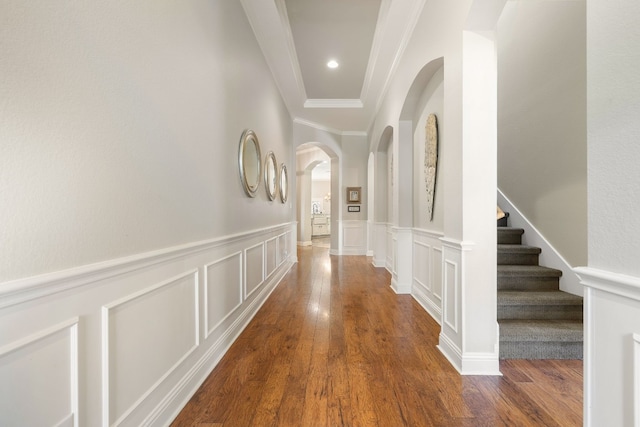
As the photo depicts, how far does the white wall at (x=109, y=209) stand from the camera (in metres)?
0.85

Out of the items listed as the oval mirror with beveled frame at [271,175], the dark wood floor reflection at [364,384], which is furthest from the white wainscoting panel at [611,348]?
the oval mirror with beveled frame at [271,175]

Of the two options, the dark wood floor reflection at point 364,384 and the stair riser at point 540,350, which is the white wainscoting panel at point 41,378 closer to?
the dark wood floor reflection at point 364,384

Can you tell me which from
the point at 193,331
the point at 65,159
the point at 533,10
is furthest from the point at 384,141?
the point at 65,159

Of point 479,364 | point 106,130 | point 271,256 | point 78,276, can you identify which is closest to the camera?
point 78,276

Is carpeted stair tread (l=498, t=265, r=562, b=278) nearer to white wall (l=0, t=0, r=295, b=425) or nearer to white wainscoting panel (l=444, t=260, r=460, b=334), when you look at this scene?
white wainscoting panel (l=444, t=260, r=460, b=334)

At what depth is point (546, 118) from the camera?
3.08 meters

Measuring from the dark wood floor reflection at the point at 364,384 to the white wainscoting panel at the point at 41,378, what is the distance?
775 millimetres

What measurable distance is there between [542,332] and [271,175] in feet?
10.8

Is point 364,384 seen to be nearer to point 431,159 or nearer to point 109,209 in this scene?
point 109,209

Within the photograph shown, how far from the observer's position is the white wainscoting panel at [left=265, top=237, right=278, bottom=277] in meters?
3.94

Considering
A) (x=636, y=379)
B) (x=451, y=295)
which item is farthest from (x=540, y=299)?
(x=636, y=379)

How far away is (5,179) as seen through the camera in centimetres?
81

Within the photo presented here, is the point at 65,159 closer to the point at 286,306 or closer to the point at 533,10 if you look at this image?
the point at 286,306

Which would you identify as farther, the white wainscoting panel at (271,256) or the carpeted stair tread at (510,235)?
the white wainscoting panel at (271,256)
